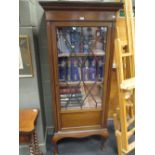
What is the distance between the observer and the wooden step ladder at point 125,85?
1557 millimetres

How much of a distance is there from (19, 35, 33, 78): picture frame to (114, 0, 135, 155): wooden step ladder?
837 millimetres

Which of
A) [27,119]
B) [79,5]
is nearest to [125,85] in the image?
[79,5]

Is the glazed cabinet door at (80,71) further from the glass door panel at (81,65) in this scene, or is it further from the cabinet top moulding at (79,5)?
the cabinet top moulding at (79,5)

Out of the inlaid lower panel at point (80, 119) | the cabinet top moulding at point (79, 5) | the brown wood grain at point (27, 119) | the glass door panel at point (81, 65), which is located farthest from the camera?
the inlaid lower panel at point (80, 119)

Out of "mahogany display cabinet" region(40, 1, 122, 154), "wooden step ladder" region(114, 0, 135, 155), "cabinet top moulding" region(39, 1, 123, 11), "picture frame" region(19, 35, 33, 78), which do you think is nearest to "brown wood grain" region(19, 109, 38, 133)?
"mahogany display cabinet" region(40, 1, 122, 154)

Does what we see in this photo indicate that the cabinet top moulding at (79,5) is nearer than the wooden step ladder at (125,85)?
Yes

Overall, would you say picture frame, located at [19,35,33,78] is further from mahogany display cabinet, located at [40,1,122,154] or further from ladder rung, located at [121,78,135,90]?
ladder rung, located at [121,78,135,90]

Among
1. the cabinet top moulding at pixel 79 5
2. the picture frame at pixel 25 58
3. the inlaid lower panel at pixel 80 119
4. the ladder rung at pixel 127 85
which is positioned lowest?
the inlaid lower panel at pixel 80 119

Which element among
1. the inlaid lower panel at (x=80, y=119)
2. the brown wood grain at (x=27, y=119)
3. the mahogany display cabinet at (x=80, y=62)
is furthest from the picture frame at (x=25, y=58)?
the inlaid lower panel at (x=80, y=119)

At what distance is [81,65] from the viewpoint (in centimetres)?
180

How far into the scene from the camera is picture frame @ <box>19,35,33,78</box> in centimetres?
161

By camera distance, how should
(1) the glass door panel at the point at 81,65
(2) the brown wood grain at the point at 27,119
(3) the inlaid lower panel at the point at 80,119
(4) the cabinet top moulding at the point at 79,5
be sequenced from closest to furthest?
(4) the cabinet top moulding at the point at 79,5, (2) the brown wood grain at the point at 27,119, (1) the glass door panel at the point at 81,65, (3) the inlaid lower panel at the point at 80,119
